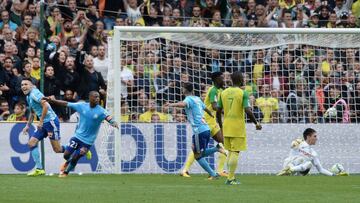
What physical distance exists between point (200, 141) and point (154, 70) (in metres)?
4.14

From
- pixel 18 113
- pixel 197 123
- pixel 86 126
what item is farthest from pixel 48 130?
pixel 197 123

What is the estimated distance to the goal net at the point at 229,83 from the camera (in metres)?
24.1

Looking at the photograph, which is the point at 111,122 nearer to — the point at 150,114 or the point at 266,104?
the point at 150,114

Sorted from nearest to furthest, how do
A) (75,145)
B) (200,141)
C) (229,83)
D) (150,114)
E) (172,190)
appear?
(172,190)
(200,141)
(75,145)
(150,114)
(229,83)

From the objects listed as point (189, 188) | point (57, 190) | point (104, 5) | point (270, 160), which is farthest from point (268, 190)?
point (104, 5)

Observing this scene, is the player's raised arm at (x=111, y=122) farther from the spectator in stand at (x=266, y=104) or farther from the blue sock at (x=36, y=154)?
the spectator in stand at (x=266, y=104)

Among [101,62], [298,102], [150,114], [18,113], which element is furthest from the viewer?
[101,62]

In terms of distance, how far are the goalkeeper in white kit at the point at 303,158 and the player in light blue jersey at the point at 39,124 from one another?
209 inches

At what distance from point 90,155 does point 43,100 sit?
1.96 metres

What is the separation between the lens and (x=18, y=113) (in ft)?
79.5

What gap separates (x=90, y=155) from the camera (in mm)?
22703

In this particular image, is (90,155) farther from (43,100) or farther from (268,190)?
(268,190)

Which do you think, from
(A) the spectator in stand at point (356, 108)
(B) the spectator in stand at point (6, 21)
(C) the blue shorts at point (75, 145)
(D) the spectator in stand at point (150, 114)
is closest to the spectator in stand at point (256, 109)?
(D) the spectator in stand at point (150, 114)

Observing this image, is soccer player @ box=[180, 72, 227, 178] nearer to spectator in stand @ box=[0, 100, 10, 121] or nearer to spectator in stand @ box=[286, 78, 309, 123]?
spectator in stand @ box=[286, 78, 309, 123]
